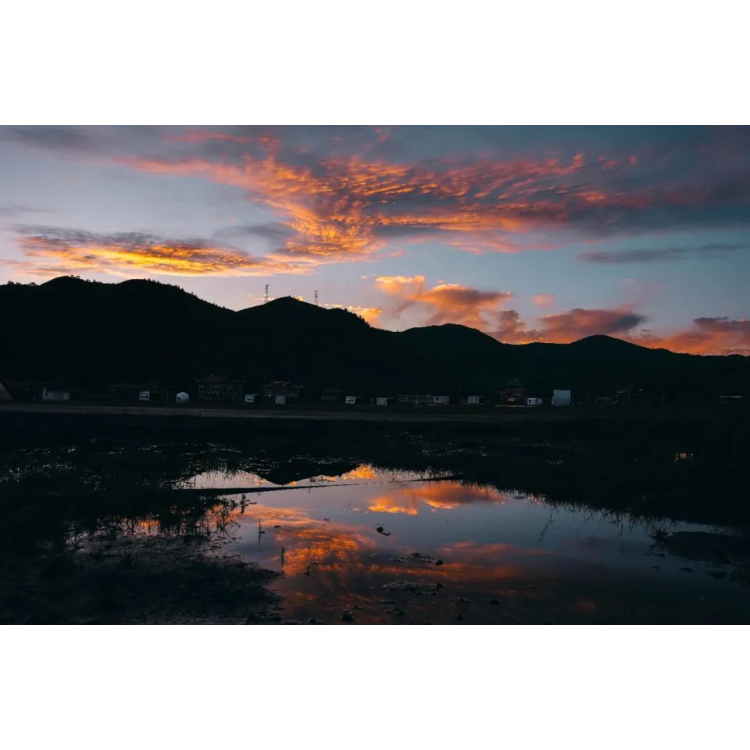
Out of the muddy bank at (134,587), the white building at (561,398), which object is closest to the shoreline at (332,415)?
the white building at (561,398)

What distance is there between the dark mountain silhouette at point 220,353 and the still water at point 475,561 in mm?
75466

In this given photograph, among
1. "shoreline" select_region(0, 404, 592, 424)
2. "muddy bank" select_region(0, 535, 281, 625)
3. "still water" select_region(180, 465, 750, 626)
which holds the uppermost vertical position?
"shoreline" select_region(0, 404, 592, 424)

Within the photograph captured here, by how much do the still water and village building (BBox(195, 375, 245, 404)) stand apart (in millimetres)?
69735

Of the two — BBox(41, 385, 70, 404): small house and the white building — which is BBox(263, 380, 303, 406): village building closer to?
BBox(41, 385, 70, 404): small house

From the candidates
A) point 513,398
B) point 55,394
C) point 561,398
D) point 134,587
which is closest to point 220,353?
point 55,394

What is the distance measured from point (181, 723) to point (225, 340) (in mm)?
157347

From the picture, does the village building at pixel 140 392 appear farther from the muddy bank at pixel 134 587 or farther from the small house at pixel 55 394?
the muddy bank at pixel 134 587

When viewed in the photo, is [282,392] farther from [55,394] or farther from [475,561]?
[475,561]

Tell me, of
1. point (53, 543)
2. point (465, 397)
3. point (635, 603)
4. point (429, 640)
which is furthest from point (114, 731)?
point (465, 397)

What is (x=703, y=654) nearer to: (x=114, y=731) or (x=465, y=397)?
(x=114, y=731)

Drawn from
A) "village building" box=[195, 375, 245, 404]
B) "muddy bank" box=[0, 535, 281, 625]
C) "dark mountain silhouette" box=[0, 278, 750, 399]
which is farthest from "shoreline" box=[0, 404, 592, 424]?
"muddy bank" box=[0, 535, 281, 625]

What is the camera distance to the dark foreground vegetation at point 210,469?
9859 mm

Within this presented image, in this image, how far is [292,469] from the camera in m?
25.4

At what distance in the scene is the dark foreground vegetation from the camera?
986 centimetres
